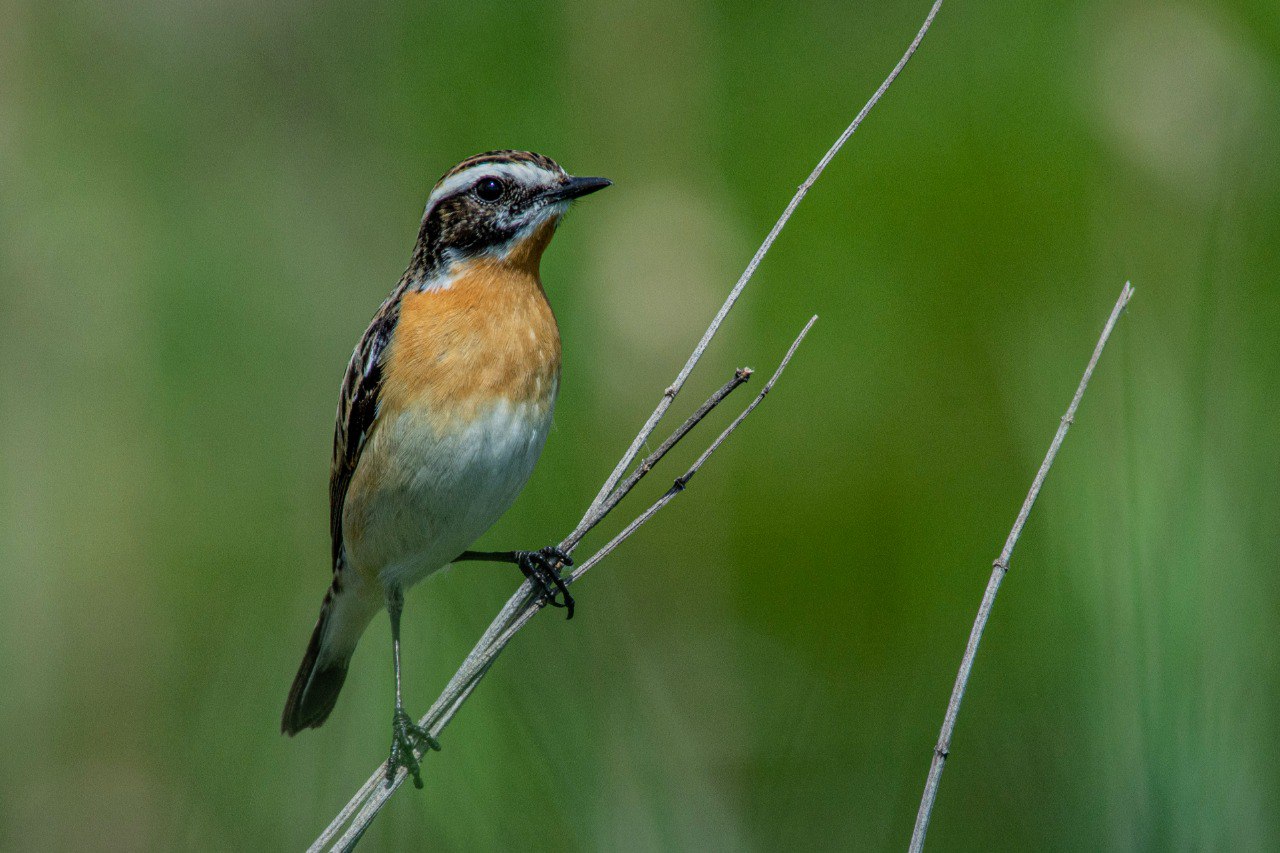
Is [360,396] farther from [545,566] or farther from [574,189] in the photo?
[574,189]

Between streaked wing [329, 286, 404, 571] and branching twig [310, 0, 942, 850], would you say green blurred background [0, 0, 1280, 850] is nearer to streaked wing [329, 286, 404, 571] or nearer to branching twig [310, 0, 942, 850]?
branching twig [310, 0, 942, 850]

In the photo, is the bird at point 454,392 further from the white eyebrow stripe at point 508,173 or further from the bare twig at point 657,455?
the bare twig at point 657,455

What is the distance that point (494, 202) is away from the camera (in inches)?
191

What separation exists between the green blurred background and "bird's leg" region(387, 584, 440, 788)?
0.07m

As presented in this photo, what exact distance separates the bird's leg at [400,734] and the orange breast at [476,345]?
73 centimetres

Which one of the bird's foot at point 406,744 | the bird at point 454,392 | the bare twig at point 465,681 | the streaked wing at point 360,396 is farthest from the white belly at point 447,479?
the bare twig at point 465,681

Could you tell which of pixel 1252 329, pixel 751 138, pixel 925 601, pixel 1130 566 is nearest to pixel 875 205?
pixel 751 138

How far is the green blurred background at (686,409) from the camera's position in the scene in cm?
353

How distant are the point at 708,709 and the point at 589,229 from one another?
2.50 meters

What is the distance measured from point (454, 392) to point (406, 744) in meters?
1.10

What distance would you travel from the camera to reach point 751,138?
7.62 meters

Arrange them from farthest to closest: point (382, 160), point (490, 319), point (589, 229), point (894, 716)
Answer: point (382, 160) → point (589, 229) → point (490, 319) → point (894, 716)

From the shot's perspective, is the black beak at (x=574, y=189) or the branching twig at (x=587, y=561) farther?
the black beak at (x=574, y=189)

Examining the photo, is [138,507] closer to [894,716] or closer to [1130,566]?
[894,716]
